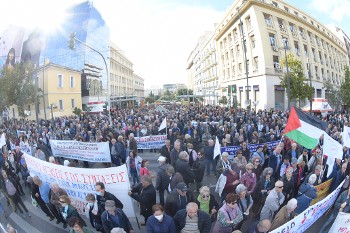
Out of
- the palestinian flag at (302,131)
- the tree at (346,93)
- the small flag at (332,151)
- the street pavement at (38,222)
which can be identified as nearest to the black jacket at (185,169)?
the street pavement at (38,222)

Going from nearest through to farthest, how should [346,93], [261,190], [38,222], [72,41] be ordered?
[261,190] < [38,222] < [72,41] < [346,93]

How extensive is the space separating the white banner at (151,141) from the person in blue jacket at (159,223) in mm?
8576

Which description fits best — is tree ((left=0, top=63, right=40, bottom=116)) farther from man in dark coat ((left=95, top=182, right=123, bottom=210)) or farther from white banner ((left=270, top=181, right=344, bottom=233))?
white banner ((left=270, top=181, right=344, bottom=233))

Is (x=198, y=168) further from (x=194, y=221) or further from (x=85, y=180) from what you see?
(x=194, y=221)

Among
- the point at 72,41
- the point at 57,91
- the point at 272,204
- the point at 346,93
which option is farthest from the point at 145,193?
the point at 57,91

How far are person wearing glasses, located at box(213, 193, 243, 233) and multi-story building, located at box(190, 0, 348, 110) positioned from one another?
81.0ft

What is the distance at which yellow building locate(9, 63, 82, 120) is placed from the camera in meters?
37.1

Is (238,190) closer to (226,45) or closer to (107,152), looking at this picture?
(107,152)

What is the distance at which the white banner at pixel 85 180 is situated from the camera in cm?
554

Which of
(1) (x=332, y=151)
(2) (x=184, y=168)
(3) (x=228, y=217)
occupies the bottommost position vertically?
(3) (x=228, y=217)

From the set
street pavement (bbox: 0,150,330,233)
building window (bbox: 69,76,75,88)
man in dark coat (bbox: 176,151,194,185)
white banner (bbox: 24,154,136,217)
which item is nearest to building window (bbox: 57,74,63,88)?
building window (bbox: 69,76,75,88)

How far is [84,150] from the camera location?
10078mm

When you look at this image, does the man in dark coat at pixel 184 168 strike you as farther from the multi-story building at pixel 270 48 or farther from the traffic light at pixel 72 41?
the multi-story building at pixel 270 48

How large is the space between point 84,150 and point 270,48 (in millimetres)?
30046
